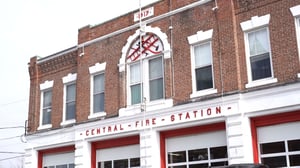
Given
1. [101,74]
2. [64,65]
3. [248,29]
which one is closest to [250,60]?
[248,29]

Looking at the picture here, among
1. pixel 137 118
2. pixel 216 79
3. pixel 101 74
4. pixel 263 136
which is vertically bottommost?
pixel 263 136

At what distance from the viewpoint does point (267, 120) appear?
15.8m

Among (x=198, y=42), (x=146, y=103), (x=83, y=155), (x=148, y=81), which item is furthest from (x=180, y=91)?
(x=83, y=155)

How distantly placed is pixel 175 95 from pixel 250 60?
Answer: 3524 millimetres

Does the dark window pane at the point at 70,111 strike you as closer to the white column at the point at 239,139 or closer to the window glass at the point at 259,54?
the white column at the point at 239,139

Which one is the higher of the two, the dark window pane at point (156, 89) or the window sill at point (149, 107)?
the dark window pane at point (156, 89)

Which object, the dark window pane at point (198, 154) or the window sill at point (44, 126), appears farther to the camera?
the window sill at point (44, 126)

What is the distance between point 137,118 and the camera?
19078 millimetres

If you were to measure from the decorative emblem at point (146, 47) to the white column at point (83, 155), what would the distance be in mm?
4772

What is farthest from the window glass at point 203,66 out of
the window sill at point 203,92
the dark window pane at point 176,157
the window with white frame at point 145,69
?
the dark window pane at point 176,157

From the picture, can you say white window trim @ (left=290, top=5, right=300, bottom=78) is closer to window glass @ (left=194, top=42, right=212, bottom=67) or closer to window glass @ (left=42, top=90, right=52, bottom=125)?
window glass @ (left=194, top=42, right=212, bottom=67)

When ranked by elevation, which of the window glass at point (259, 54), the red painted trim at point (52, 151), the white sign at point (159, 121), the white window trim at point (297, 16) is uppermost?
the white window trim at point (297, 16)

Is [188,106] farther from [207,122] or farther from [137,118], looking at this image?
[137,118]

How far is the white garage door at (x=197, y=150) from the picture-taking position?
16.8 meters
